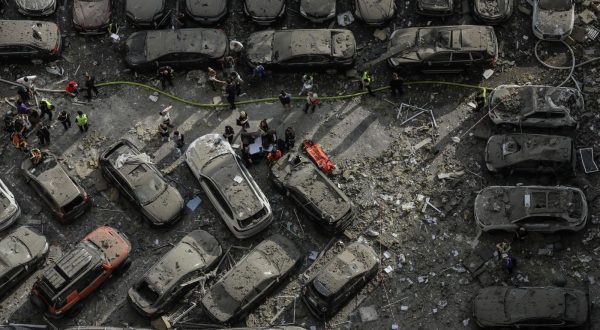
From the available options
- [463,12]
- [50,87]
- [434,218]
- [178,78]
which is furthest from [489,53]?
[50,87]

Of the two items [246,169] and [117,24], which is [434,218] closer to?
[246,169]

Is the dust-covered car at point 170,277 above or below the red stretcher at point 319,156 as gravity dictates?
below

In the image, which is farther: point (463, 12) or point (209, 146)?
point (463, 12)

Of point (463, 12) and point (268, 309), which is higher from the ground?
point (463, 12)

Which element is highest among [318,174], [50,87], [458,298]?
[50,87]

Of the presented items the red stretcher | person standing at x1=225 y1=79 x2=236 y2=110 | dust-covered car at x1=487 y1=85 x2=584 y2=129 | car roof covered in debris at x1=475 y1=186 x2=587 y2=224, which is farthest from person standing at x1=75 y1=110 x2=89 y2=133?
dust-covered car at x1=487 y1=85 x2=584 y2=129

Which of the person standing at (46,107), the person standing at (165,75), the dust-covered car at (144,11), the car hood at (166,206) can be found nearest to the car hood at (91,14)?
the dust-covered car at (144,11)

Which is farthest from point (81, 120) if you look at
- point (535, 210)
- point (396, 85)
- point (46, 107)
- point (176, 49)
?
point (535, 210)

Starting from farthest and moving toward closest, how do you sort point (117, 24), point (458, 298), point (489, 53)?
point (117, 24), point (489, 53), point (458, 298)

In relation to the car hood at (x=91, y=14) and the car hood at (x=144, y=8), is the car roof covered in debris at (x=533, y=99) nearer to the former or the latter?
Answer: the car hood at (x=144, y=8)
